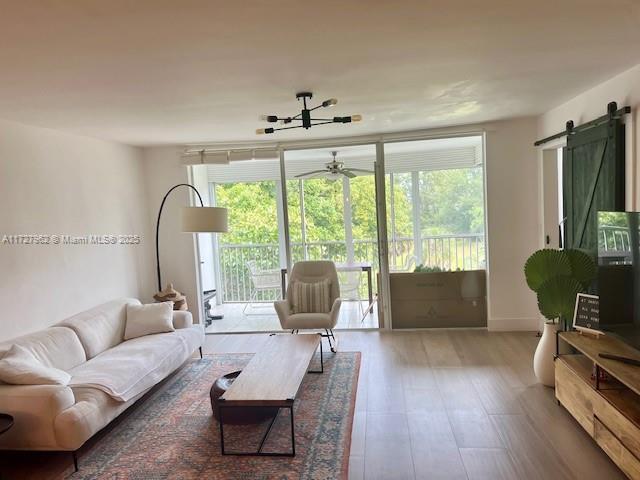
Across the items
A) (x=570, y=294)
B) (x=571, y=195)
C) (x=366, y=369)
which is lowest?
(x=366, y=369)

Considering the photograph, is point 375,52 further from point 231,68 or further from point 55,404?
point 55,404

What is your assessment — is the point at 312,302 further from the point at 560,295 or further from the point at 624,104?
the point at 624,104

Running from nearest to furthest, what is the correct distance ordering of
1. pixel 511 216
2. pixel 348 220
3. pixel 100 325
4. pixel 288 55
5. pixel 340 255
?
pixel 288 55
pixel 100 325
pixel 511 216
pixel 348 220
pixel 340 255

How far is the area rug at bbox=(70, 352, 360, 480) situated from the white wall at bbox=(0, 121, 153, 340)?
4.13 feet

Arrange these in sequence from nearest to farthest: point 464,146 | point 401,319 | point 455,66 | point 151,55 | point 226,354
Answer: point 151,55
point 455,66
point 226,354
point 401,319
point 464,146

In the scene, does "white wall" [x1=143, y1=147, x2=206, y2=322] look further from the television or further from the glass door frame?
the television

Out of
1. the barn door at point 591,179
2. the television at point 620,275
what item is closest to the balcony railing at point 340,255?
the barn door at point 591,179

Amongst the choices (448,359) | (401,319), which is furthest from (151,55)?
(401,319)

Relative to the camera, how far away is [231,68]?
2461mm

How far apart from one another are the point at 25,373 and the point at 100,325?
1100 millimetres

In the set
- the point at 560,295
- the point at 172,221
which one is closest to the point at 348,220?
the point at 172,221

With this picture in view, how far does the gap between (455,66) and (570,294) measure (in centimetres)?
181

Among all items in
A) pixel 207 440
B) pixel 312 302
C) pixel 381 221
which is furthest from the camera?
pixel 381 221

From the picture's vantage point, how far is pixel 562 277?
3.18 m
